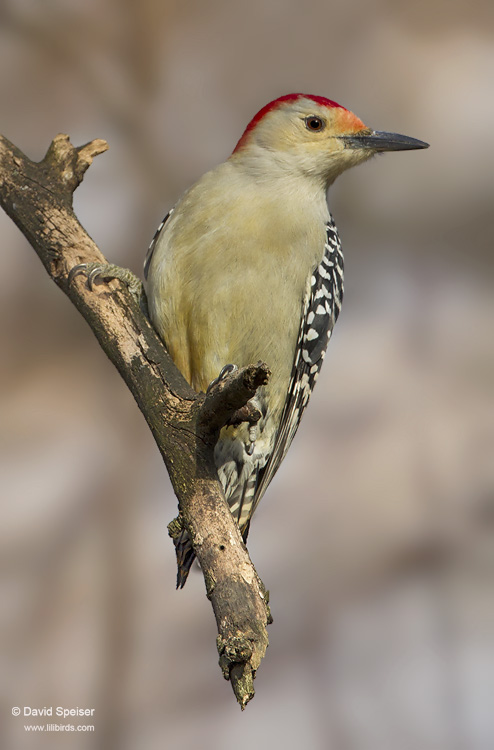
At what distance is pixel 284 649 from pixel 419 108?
167 inches

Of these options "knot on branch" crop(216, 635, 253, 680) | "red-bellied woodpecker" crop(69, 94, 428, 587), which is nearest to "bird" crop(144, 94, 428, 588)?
"red-bellied woodpecker" crop(69, 94, 428, 587)

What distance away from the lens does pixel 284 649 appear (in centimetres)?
585

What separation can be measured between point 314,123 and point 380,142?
1.12 feet

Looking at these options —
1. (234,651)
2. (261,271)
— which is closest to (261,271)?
(261,271)

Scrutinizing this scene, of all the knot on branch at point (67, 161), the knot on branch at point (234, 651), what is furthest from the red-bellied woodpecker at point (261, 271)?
the knot on branch at point (234, 651)

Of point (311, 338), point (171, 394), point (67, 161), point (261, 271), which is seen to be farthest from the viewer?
point (311, 338)

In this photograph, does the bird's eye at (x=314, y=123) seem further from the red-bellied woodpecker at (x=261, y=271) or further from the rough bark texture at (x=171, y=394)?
the rough bark texture at (x=171, y=394)

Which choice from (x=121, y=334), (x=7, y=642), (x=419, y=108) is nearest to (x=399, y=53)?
(x=419, y=108)

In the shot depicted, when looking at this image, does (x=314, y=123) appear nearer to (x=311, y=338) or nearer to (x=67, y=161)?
(x=311, y=338)

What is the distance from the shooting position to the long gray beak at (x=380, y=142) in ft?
13.1

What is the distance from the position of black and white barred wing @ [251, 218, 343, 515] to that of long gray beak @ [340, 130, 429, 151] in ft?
1.34

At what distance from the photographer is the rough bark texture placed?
7.44 feet

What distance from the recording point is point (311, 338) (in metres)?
3.86

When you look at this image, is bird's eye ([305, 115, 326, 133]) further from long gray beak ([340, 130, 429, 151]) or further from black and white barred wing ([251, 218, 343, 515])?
black and white barred wing ([251, 218, 343, 515])
